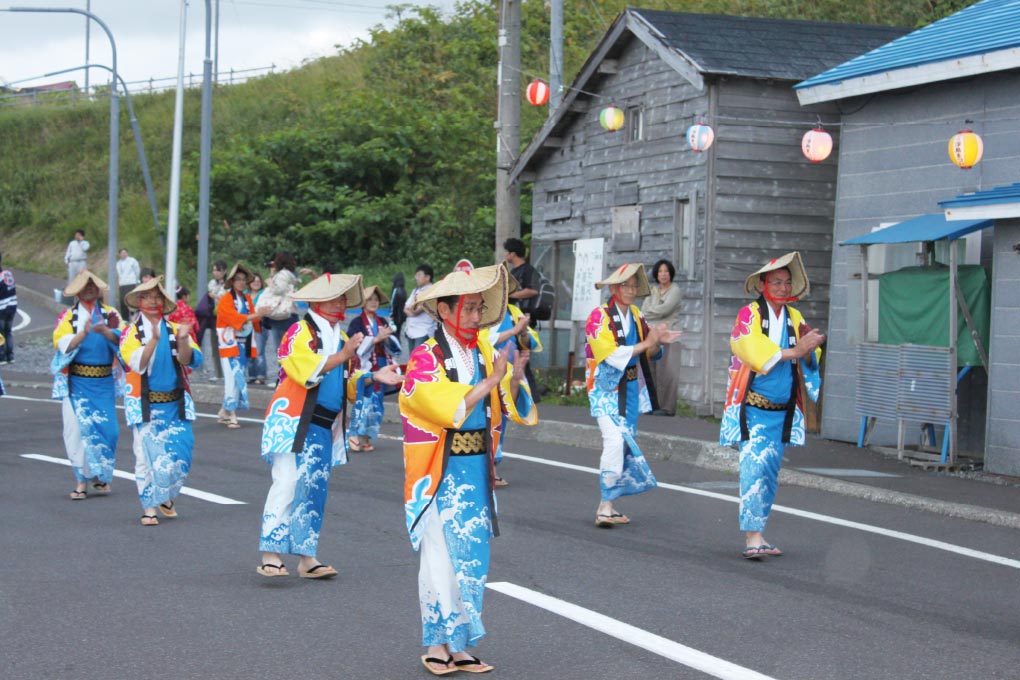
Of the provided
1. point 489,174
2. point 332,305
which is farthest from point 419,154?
point 332,305

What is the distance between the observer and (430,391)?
5.97 metres

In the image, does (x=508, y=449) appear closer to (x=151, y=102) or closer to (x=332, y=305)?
(x=332, y=305)

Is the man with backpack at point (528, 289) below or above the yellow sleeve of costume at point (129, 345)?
above

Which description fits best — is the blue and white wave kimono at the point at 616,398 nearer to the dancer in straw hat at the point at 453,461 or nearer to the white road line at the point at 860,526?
the white road line at the point at 860,526

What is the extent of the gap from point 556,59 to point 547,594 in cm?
1599

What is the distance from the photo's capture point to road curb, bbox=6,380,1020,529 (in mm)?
10250

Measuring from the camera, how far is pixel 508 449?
14.3m

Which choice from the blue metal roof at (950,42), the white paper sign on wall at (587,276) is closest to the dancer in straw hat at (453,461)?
the blue metal roof at (950,42)

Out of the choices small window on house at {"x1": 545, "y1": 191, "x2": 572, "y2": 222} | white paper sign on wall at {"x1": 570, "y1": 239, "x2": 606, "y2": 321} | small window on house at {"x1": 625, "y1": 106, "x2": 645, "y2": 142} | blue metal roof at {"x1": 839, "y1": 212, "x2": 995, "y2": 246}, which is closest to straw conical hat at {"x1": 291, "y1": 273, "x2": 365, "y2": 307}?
blue metal roof at {"x1": 839, "y1": 212, "x2": 995, "y2": 246}

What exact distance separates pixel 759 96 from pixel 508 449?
6.47 metres

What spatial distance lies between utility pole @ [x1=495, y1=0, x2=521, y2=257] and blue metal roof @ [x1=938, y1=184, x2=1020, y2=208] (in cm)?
609

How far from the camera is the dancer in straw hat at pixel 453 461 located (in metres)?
5.89

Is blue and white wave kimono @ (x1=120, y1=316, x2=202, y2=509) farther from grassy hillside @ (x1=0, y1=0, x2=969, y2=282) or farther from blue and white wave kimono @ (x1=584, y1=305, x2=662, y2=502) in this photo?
grassy hillside @ (x1=0, y1=0, x2=969, y2=282)

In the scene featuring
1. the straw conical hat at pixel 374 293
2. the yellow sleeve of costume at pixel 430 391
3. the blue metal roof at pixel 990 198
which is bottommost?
the yellow sleeve of costume at pixel 430 391
